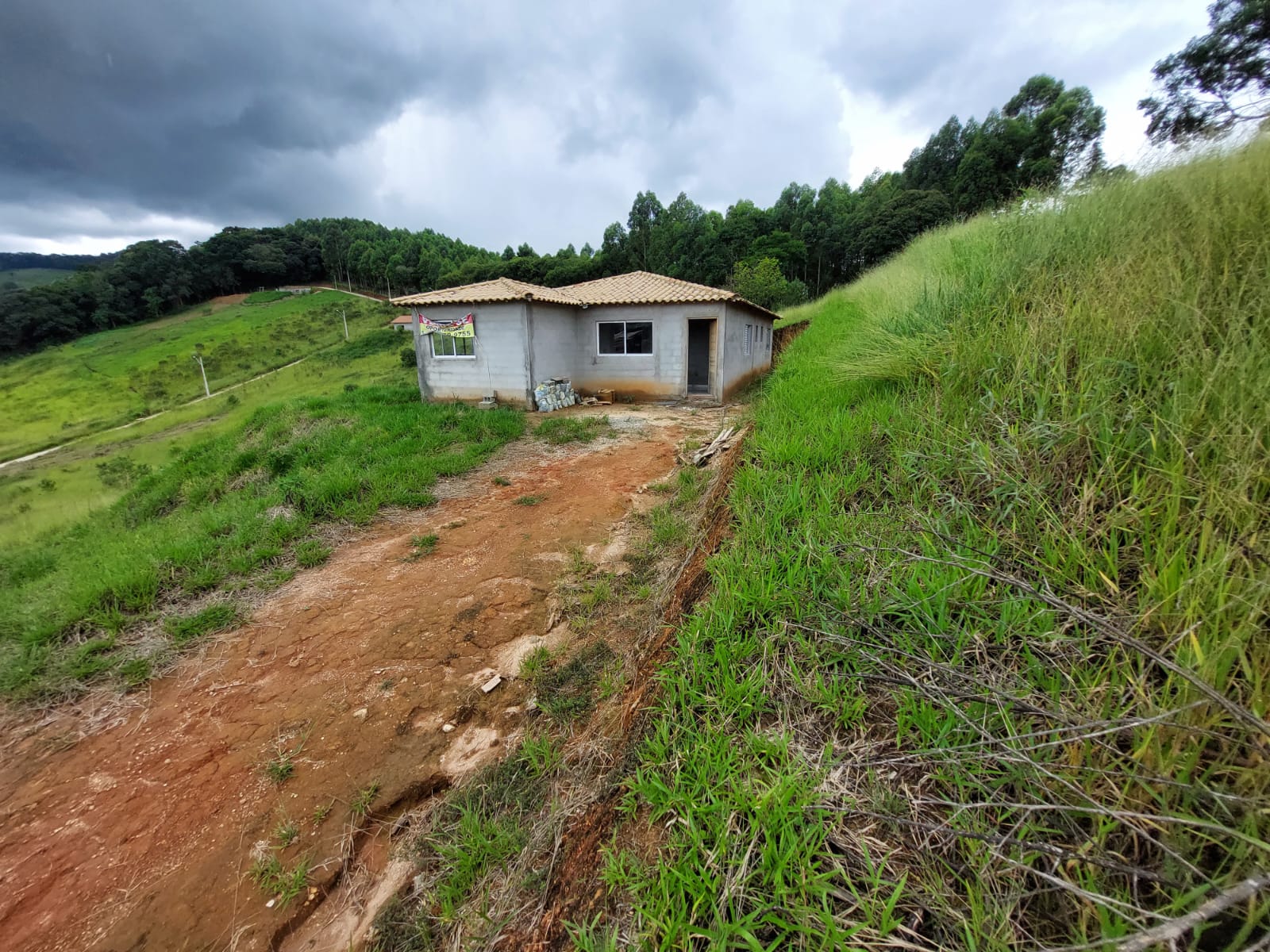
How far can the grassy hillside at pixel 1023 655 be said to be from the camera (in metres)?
1.00

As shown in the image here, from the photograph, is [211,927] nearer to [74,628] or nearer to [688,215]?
[74,628]

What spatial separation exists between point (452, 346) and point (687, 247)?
3124 centimetres

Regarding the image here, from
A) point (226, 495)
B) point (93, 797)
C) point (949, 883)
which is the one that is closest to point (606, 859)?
point (949, 883)

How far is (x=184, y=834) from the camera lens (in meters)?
2.14

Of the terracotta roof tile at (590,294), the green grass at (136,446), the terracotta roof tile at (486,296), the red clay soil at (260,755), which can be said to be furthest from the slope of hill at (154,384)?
the red clay soil at (260,755)

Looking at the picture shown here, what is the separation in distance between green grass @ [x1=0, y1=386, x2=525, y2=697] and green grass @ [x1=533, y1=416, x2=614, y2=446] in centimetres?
62

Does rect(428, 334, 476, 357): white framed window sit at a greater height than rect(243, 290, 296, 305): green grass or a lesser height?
lesser

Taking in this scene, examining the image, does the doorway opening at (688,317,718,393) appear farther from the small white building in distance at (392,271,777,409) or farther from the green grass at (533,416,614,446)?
the green grass at (533,416,614,446)

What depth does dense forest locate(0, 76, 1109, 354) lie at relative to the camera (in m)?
25.0

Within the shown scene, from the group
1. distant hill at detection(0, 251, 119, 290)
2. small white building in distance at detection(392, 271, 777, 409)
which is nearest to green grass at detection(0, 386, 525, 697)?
small white building in distance at detection(392, 271, 777, 409)

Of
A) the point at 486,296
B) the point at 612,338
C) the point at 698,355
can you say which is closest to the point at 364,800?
the point at 486,296

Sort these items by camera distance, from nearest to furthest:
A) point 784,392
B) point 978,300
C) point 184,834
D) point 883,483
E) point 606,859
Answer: point 606,859
point 184,834
point 883,483
point 978,300
point 784,392

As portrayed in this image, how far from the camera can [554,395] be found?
12.2 m

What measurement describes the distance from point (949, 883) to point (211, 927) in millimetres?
2613
